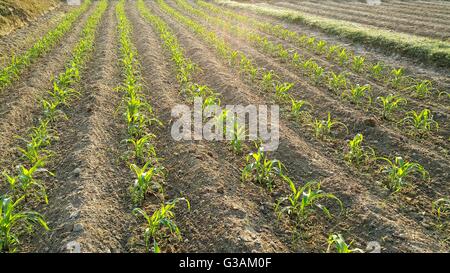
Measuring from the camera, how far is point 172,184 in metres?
4.64

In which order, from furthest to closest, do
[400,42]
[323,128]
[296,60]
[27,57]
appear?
1. [400,42]
2. [296,60]
3. [27,57]
4. [323,128]

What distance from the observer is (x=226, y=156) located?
531 centimetres

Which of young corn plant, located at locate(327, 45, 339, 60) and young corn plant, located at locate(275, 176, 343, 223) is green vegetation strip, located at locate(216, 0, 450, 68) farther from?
young corn plant, located at locate(275, 176, 343, 223)

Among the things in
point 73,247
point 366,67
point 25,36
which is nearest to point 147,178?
point 73,247

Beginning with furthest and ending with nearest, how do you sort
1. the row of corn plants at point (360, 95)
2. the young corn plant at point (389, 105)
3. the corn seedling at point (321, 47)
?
the corn seedling at point (321, 47) < the young corn plant at point (389, 105) < the row of corn plants at point (360, 95)

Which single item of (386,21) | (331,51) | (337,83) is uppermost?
(386,21)

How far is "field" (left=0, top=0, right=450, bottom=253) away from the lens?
3.69m

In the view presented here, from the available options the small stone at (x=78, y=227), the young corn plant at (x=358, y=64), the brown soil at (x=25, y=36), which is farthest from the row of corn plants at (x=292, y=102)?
the brown soil at (x=25, y=36)

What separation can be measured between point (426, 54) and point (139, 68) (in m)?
7.65

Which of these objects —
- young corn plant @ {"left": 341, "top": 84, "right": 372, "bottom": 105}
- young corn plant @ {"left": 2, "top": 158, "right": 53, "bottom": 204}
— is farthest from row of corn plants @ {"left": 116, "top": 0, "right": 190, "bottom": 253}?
young corn plant @ {"left": 341, "top": 84, "right": 372, "bottom": 105}

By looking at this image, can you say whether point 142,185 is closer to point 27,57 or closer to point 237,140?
point 237,140

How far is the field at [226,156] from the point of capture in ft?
12.1

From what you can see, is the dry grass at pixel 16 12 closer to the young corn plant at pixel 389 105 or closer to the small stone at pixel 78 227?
the small stone at pixel 78 227
